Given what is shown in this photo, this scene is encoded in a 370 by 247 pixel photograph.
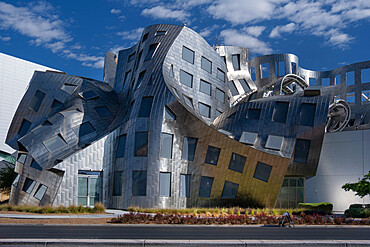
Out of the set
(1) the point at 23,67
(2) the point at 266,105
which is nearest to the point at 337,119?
(2) the point at 266,105

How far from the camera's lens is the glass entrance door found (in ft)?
103

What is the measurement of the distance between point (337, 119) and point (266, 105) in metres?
14.2

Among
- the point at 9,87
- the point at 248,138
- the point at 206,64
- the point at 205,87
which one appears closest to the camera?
the point at 248,138

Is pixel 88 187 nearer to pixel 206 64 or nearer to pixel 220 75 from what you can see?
pixel 206 64

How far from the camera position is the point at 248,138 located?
36156 mm

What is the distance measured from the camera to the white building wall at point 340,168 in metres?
38.1

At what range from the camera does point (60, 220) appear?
21.0 m

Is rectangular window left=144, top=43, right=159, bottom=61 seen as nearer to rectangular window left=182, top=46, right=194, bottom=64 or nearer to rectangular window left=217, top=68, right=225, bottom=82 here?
rectangular window left=182, top=46, right=194, bottom=64

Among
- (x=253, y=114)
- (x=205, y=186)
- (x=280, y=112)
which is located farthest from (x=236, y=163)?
(x=280, y=112)

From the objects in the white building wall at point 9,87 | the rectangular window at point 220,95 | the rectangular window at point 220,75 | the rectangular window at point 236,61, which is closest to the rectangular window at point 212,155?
the rectangular window at point 220,95

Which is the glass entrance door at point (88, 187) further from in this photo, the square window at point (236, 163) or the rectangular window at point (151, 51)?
the rectangular window at point (151, 51)

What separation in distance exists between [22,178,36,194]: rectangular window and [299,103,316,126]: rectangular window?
2327cm

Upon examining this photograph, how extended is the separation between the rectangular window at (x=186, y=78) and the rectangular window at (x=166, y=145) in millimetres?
7637

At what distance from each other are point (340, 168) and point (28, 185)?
2897 centimetres
